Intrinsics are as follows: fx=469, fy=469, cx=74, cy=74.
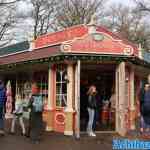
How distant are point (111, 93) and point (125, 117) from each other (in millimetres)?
2136

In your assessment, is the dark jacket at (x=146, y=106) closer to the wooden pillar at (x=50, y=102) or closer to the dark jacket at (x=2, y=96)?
the wooden pillar at (x=50, y=102)

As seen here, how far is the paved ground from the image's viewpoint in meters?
13.3

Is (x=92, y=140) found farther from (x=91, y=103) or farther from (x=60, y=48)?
(x=60, y=48)

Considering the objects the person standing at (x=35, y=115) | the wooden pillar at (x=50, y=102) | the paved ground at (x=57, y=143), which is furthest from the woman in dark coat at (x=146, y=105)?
the wooden pillar at (x=50, y=102)

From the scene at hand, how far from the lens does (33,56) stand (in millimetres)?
18312

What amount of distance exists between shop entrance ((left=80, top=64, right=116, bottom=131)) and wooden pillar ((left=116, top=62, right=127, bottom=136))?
0.98 metres

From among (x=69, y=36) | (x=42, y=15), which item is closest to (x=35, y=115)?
(x=69, y=36)

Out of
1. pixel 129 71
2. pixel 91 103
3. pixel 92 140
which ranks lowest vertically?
pixel 92 140

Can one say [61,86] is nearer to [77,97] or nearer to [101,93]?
[77,97]

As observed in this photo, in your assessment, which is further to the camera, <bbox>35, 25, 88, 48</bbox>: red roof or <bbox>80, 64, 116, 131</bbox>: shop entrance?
<bbox>80, 64, 116, 131</bbox>: shop entrance

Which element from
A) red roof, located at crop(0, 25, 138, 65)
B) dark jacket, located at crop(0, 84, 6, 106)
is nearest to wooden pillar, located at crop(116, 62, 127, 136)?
red roof, located at crop(0, 25, 138, 65)

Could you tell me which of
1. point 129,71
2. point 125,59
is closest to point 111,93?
point 129,71

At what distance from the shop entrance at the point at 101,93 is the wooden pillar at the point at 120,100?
3.22 ft

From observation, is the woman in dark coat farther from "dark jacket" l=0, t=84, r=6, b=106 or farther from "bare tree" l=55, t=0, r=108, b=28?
"bare tree" l=55, t=0, r=108, b=28
